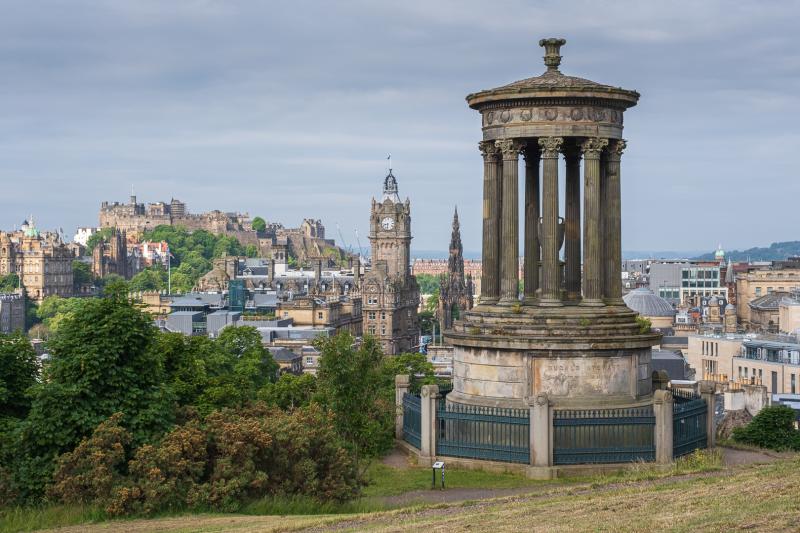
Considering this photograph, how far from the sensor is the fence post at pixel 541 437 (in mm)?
43125

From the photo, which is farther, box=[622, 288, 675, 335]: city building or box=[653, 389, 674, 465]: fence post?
box=[622, 288, 675, 335]: city building

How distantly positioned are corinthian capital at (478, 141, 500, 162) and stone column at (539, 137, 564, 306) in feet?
5.03

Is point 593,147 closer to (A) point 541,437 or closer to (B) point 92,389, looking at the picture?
(A) point 541,437

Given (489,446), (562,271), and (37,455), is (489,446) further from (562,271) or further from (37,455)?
(37,455)

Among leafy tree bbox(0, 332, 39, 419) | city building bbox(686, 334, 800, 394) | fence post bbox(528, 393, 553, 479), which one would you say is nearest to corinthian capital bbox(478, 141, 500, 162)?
fence post bbox(528, 393, 553, 479)

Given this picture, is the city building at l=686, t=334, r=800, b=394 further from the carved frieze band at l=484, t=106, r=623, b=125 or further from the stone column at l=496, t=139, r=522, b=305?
the carved frieze band at l=484, t=106, r=623, b=125

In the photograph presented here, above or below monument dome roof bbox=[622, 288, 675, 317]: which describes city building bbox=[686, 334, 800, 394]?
below

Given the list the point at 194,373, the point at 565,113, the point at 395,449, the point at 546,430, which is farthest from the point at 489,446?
the point at 194,373

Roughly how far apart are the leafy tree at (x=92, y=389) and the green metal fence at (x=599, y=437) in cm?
1017

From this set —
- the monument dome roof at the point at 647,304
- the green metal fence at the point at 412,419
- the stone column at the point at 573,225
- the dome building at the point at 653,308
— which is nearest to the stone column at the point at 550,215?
the stone column at the point at 573,225

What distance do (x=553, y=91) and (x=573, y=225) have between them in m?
4.57

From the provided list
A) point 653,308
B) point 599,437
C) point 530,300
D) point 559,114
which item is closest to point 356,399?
point 530,300

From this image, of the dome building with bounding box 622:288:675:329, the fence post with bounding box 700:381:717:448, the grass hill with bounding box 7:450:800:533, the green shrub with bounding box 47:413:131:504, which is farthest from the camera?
the dome building with bounding box 622:288:675:329

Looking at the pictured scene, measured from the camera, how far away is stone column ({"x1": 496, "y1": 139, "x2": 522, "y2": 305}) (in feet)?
151
